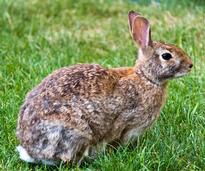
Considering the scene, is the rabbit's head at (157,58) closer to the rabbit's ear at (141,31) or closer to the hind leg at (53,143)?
the rabbit's ear at (141,31)

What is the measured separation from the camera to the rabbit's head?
590cm

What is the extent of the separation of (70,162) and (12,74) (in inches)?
83.6

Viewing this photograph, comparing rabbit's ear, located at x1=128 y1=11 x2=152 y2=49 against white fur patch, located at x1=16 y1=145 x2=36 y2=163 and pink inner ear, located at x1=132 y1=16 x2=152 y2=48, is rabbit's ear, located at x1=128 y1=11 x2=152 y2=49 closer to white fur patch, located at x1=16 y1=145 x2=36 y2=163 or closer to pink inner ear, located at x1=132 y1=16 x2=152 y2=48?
pink inner ear, located at x1=132 y1=16 x2=152 y2=48

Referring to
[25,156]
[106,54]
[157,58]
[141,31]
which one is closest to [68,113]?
[25,156]

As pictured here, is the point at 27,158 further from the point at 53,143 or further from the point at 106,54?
the point at 106,54

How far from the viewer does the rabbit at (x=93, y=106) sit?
18.5 feet

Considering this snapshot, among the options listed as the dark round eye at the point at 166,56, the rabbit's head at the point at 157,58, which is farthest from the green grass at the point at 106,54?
the dark round eye at the point at 166,56

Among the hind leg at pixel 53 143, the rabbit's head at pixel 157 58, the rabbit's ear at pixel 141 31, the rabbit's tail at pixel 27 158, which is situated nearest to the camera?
the hind leg at pixel 53 143

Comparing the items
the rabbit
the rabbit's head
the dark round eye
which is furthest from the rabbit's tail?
the dark round eye

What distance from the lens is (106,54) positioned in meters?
8.52

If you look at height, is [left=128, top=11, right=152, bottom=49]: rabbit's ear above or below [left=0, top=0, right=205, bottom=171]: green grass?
above

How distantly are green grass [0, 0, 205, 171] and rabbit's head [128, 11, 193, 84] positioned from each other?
512mm

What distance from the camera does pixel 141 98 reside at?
5910 millimetres

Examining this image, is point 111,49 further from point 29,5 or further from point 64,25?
point 29,5
